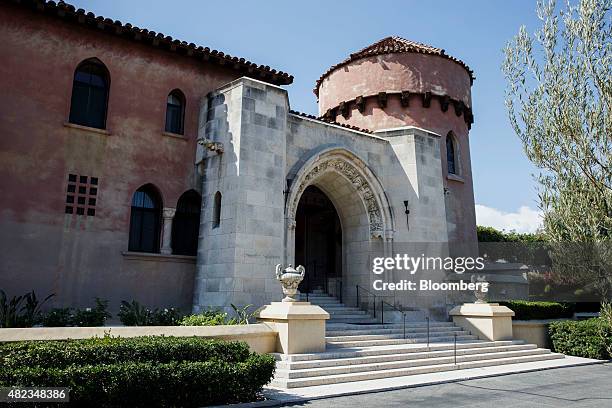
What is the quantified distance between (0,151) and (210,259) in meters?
5.68

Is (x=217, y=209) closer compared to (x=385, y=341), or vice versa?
(x=385, y=341)

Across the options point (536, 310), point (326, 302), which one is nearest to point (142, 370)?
point (326, 302)

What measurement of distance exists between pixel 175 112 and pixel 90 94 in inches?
94.6

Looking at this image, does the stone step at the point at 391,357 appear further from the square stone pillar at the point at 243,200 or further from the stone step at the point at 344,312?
the stone step at the point at 344,312

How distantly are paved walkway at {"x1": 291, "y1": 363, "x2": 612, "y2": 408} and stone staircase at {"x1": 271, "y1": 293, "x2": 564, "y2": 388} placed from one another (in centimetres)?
109

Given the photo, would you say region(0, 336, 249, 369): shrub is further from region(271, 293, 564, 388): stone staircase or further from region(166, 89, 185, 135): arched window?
region(166, 89, 185, 135): arched window

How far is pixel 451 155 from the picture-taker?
2045 centimetres

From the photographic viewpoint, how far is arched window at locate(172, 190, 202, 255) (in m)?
13.6

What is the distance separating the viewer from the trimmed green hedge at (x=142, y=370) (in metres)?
6.29

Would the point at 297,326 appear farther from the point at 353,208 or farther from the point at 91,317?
the point at 353,208

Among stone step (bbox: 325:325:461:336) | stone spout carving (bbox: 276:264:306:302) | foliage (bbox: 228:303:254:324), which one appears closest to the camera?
stone spout carving (bbox: 276:264:306:302)

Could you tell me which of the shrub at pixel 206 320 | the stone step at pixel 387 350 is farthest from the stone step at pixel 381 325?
the shrub at pixel 206 320

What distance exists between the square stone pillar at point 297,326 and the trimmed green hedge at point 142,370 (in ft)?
6.01

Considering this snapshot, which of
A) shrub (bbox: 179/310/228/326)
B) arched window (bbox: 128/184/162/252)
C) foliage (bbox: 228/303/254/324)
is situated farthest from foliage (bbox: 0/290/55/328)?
foliage (bbox: 228/303/254/324)
